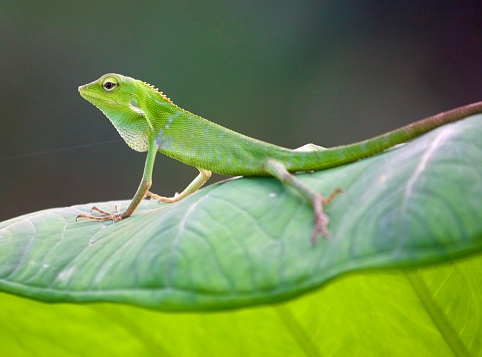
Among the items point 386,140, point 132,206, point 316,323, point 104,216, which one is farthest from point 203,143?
point 316,323

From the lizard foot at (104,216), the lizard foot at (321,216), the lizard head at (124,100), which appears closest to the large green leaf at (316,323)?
the lizard foot at (321,216)

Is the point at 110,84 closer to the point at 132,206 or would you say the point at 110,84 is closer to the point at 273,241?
the point at 132,206

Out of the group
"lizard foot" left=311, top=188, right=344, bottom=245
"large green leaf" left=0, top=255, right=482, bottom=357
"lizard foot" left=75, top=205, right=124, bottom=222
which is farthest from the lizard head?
"lizard foot" left=311, top=188, right=344, bottom=245

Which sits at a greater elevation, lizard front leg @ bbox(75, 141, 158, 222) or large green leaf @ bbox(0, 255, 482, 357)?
lizard front leg @ bbox(75, 141, 158, 222)

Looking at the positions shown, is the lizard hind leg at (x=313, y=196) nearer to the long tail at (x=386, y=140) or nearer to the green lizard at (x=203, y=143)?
the green lizard at (x=203, y=143)

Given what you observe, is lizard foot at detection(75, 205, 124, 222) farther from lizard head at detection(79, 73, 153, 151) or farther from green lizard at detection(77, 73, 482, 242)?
lizard head at detection(79, 73, 153, 151)

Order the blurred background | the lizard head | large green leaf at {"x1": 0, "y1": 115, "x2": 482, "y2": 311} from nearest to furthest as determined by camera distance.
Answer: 1. large green leaf at {"x1": 0, "y1": 115, "x2": 482, "y2": 311}
2. the lizard head
3. the blurred background

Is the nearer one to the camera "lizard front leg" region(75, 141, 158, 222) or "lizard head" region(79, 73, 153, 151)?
"lizard front leg" region(75, 141, 158, 222)

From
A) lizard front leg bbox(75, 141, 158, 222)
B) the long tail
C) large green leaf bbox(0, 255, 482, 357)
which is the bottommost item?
large green leaf bbox(0, 255, 482, 357)
